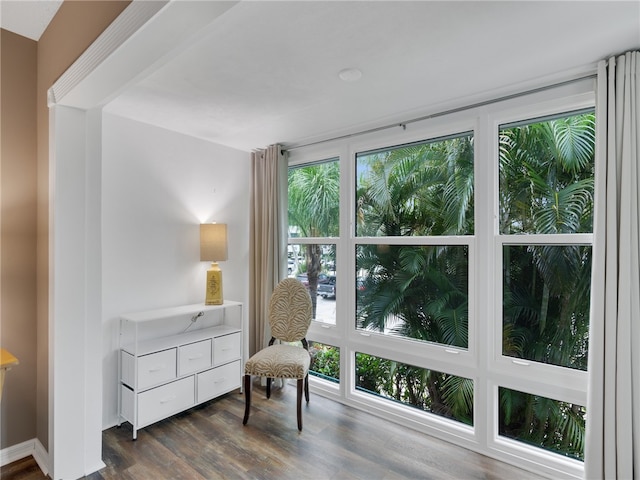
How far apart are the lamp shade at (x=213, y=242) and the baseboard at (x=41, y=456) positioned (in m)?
1.63

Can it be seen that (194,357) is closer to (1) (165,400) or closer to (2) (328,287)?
(1) (165,400)

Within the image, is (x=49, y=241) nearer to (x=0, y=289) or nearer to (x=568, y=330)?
(x=0, y=289)

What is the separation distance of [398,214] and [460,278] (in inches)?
28.2

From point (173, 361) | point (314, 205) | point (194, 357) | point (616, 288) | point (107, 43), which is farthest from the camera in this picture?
point (314, 205)

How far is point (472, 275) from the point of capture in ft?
7.72

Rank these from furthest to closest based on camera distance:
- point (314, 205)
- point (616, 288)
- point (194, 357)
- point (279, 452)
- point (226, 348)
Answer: point (314, 205)
point (226, 348)
point (194, 357)
point (279, 452)
point (616, 288)

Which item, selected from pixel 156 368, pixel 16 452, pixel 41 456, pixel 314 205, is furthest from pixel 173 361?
pixel 314 205

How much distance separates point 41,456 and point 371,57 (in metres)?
3.10

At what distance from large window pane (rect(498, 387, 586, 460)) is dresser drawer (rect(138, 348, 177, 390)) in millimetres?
2467

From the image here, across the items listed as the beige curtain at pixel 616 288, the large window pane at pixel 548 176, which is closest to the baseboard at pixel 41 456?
the beige curtain at pixel 616 288

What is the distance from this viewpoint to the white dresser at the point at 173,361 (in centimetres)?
243

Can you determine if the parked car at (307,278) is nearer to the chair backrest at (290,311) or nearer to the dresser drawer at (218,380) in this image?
the chair backrest at (290,311)

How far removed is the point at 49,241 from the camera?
189cm

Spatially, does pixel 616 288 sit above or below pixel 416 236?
below
